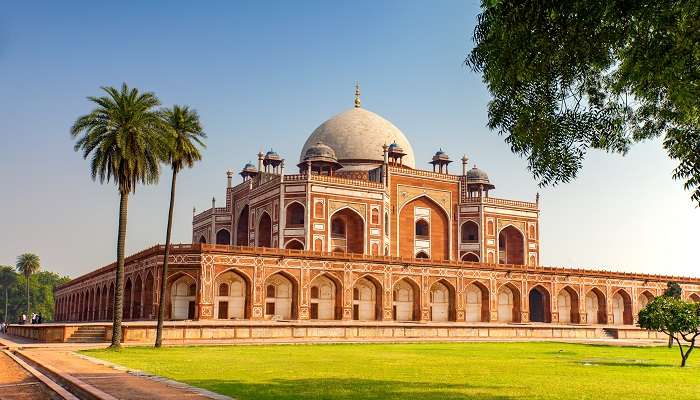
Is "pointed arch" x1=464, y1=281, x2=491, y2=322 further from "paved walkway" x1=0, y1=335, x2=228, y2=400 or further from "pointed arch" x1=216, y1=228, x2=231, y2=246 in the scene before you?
"paved walkway" x1=0, y1=335, x2=228, y2=400

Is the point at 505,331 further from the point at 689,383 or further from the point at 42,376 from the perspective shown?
the point at 42,376

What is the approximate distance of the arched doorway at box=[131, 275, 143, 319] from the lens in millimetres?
47741

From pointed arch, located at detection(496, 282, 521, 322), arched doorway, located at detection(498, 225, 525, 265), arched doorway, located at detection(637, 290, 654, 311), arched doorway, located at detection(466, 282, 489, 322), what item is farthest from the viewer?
arched doorway, located at detection(498, 225, 525, 265)

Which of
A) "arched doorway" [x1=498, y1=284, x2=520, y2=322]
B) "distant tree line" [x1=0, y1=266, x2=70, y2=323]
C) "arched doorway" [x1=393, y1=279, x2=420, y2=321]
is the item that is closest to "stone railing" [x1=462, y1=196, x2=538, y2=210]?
"arched doorway" [x1=498, y1=284, x2=520, y2=322]

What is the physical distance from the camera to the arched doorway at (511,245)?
6475 cm

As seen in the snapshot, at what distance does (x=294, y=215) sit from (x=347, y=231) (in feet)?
14.7

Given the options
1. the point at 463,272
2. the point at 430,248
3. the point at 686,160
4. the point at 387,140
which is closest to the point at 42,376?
the point at 686,160

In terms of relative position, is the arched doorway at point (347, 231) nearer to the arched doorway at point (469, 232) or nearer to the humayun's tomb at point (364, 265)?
the humayun's tomb at point (364, 265)

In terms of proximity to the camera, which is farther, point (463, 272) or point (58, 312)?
point (58, 312)

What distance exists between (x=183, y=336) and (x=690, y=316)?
21.7m

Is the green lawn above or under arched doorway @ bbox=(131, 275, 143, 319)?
under

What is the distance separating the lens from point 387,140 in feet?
212

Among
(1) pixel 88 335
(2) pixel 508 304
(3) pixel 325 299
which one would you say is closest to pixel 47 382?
(1) pixel 88 335

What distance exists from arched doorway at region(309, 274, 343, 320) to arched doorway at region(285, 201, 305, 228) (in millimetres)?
7087
